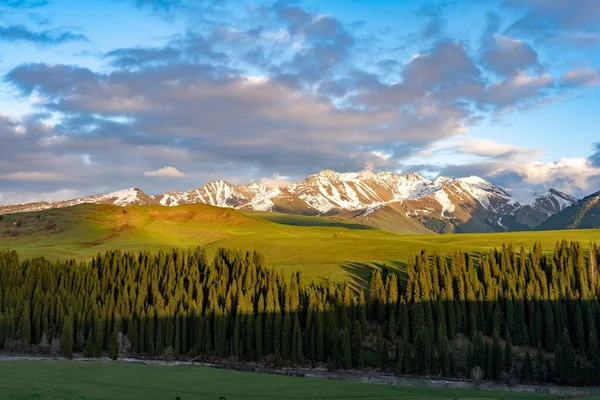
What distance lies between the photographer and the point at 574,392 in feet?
372

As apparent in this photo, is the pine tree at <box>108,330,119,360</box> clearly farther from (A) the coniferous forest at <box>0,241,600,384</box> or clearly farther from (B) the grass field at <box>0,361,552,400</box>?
(B) the grass field at <box>0,361,552,400</box>

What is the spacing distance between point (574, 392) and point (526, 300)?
35.7m

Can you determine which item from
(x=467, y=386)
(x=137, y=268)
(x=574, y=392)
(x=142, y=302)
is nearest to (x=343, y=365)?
(x=467, y=386)

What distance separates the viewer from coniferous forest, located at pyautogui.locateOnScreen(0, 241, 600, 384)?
4911 inches

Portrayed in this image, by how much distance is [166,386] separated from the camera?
293 feet

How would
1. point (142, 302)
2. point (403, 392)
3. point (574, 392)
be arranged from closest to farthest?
1. point (403, 392)
2. point (574, 392)
3. point (142, 302)

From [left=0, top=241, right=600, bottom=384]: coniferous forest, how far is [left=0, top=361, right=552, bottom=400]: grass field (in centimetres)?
2310

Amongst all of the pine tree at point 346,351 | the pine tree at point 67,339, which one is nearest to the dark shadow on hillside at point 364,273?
the pine tree at point 346,351

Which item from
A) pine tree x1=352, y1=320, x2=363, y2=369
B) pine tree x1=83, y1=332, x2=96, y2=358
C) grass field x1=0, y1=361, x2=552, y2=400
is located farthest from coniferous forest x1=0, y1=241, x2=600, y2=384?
grass field x1=0, y1=361, x2=552, y2=400

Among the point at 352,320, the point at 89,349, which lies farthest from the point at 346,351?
the point at 89,349

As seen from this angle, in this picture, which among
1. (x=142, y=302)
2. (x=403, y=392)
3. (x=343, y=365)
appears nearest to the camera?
(x=403, y=392)

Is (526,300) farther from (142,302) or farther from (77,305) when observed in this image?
(77,305)

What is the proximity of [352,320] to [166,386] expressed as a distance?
2512 inches

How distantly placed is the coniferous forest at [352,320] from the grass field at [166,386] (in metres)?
23.1
